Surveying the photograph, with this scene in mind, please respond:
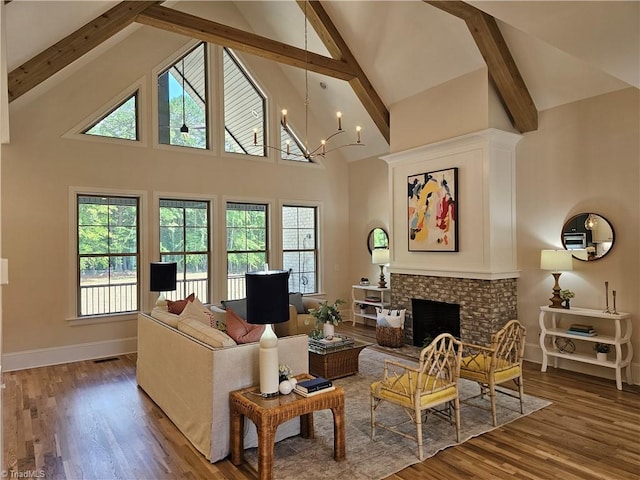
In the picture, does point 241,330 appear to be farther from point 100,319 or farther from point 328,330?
point 100,319

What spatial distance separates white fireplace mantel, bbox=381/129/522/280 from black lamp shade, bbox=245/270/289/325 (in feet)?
11.7

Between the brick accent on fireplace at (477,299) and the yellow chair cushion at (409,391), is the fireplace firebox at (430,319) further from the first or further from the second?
the yellow chair cushion at (409,391)

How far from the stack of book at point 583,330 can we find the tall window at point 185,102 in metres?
5.96

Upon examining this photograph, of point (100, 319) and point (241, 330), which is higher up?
point (241, 330)

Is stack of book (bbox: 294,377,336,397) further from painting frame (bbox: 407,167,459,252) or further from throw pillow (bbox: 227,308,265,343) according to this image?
painting frame (bbox: 407,167,459,252)

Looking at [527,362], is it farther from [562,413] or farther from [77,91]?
[77,91]

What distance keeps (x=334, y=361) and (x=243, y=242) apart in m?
3.36

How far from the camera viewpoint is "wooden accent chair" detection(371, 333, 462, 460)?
10.6 feet

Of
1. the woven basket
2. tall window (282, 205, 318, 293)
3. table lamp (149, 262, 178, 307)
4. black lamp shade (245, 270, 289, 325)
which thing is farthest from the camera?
tall window (282, 205, 318, 293)

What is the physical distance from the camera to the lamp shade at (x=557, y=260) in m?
5.10

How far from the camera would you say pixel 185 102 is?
7.16 metres

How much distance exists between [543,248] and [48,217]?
6608mm

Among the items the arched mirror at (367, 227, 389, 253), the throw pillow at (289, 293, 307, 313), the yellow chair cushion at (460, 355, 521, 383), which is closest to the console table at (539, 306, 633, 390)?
the yellow chair cushion at (460, 355, 521, 383)

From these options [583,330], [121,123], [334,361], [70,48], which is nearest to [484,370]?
[334,361]
